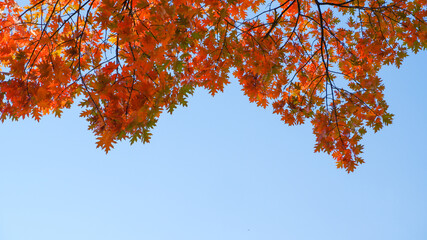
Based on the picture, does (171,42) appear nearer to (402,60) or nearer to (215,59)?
(215,59)

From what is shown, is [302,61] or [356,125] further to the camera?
[302,61]

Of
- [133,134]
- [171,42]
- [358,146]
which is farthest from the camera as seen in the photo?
[358,146]

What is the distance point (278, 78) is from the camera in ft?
20.3

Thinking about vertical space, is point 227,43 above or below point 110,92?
above

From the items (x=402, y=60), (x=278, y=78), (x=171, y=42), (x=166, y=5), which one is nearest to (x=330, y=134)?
(x=278, y=78)

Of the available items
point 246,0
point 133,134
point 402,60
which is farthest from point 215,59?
Result: point 402,60

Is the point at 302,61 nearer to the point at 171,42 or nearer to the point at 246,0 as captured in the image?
the point at 246,0

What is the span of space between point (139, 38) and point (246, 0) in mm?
2560

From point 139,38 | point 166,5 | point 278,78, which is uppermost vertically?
point 278,78

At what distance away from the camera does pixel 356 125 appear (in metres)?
5.97

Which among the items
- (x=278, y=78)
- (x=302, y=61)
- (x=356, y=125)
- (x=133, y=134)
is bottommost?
(x=133, y=134)

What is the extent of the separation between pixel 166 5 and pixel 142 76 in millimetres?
770

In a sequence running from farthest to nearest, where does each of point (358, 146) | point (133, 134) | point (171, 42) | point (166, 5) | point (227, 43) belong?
point (358, 146) → point (227, 43) → point (171, 42) → point (166, 5) → point (133, 134)

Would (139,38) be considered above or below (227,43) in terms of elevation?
below
